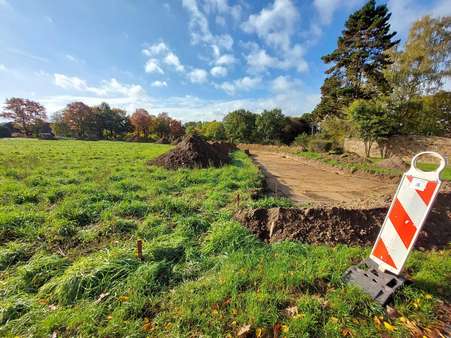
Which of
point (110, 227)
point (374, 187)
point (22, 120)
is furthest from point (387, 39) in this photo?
point (22, 120)

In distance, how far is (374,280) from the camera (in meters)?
2.04

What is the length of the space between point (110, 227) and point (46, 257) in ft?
3.04

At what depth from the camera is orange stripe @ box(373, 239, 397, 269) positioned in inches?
82.4

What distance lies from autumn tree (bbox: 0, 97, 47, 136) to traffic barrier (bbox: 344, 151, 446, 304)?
202 feet

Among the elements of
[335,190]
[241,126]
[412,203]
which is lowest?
[335,190]

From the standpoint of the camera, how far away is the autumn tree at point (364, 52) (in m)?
16.3

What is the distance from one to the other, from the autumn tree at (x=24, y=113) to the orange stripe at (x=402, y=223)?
2426 inches

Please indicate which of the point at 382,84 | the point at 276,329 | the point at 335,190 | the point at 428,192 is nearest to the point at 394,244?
the point at 428,192

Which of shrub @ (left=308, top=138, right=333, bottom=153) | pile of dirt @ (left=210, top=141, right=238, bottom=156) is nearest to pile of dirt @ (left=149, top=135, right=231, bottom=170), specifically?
pile of dirt @ (left=210, top=141, right=238, bottom=156)

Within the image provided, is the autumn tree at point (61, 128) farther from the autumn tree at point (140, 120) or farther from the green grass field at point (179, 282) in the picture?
the green grass field at point (179, 282)

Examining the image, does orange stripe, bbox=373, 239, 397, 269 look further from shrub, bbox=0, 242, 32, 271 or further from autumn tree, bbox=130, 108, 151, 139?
autumn tree, bbox=130, 108, 151, 139

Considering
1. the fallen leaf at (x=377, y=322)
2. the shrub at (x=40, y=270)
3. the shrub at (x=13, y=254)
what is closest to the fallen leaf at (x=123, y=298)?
the shrub at (x=40, y=270)

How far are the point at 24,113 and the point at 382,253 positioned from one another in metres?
62.7

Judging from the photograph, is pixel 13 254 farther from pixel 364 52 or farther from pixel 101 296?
pixel 364 52
